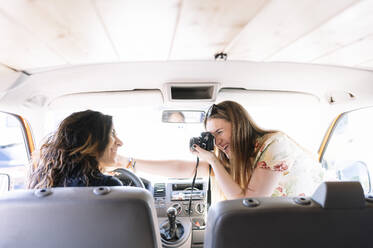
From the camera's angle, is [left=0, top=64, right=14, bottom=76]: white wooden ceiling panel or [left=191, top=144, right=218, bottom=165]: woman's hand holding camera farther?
[left=0, top=64, right=14, bottom=76]: white wooden ceiling panel

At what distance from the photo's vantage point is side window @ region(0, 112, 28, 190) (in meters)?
2.07

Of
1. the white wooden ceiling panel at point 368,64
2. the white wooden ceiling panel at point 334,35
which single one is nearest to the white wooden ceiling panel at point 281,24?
the white wooden ceiling panel at point 334,35

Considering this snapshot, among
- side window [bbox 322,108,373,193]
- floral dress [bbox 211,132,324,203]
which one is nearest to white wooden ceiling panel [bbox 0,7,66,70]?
floral dress [bbox 211,132,324,203]

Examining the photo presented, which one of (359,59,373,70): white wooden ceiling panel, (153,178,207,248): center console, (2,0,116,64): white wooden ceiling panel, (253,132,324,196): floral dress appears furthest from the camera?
(153,178,207,248): center console

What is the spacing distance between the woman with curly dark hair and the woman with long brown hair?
580mm

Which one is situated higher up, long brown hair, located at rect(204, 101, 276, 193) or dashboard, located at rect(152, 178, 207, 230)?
long brown hair, located at rect(204, 101, 276, 193)

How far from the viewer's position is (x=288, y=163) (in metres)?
1.16

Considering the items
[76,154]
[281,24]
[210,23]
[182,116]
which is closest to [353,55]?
[281,24]

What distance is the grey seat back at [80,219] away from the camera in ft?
2.18

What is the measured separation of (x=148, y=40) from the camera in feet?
4.21

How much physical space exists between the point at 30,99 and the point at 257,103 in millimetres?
2155

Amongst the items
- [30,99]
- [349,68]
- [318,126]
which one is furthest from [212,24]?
[318,126]

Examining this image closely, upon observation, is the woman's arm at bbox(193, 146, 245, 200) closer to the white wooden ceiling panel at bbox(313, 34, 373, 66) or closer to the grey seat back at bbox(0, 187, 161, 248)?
the grey seat back at bbox(0, 187, 161, 248)

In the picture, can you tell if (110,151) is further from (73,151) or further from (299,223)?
(299,223)
